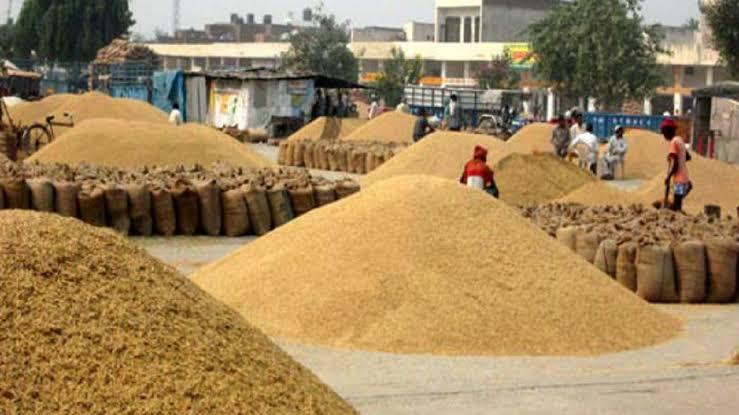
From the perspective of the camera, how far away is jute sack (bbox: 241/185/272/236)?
18609mm

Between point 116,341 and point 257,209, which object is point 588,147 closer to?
point 257,209

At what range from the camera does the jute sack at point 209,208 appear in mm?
18344

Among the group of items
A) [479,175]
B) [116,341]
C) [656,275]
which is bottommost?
[656,275]

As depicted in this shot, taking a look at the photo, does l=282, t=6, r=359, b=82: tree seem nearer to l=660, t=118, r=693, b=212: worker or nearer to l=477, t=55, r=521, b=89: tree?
l=477, t=55, r=521, b=89: tree

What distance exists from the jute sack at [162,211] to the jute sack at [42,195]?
1.30 meters

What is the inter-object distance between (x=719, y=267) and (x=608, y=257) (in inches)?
42.7

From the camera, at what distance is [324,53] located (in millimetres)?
80750

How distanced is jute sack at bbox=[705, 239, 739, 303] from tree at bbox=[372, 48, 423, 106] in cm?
6023

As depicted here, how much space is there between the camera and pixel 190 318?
20.1 ft

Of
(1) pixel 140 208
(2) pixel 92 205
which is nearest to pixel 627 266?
(1) pixel 140 208

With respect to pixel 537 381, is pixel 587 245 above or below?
above

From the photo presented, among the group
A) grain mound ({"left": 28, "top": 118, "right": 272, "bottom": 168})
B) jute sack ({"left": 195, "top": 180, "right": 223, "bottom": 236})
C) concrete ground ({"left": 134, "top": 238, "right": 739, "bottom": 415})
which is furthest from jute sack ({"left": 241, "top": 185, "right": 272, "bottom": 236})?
concrete ground ({"left": 134, "top": 238, "right": 739, "bottom": 415})

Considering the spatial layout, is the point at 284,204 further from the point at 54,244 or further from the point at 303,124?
the point at 303,124

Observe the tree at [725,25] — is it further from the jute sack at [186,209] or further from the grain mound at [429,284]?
the grain mound at [429,284]
